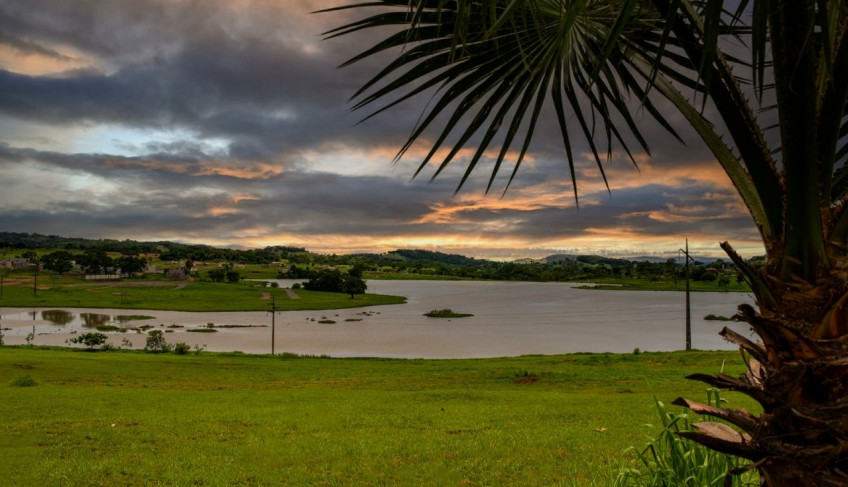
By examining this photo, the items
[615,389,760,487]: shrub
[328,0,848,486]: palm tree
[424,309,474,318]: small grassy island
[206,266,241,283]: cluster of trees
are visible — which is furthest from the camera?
[206,266,241,283]: cluster of trees

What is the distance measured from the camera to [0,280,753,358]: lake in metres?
44.4

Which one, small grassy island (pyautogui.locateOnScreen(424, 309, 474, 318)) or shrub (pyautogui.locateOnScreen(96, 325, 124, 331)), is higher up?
small grassy island (pyautogui.locateOnScreen(424, 309, 474, 318))

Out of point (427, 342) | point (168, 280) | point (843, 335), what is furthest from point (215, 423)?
point (168, 280)

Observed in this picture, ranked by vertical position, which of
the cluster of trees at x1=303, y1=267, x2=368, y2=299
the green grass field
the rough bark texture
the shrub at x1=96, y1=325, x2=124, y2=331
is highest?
the rough bark texture

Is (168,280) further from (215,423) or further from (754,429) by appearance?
(754,429)

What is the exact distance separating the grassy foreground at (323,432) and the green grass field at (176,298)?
215ft

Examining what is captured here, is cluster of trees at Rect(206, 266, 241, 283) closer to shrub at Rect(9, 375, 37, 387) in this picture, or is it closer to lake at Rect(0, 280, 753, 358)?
lake at Rect(0, 280, 753, 358)

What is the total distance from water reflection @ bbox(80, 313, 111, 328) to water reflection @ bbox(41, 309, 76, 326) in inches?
61.6

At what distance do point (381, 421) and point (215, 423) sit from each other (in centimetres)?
344

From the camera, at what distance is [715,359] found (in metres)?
26.4

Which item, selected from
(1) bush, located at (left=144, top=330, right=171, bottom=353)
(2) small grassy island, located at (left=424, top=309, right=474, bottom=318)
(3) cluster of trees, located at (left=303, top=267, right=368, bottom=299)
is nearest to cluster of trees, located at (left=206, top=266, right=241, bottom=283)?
(3) cluster of trees, located at (left=303, top=267, right=368, bottom=299)

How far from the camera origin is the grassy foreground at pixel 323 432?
6793mm

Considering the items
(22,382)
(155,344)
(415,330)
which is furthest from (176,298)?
(22,382)

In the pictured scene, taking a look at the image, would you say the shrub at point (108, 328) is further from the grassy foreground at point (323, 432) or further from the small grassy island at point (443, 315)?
the grassy foreground at point (323, 432)
